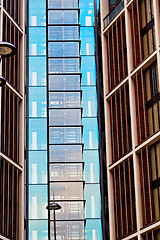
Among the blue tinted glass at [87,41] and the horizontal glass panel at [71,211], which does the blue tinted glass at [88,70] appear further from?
the horizontal glass panel at [71,211]

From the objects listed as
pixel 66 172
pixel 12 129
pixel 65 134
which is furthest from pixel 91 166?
pixel 12 129

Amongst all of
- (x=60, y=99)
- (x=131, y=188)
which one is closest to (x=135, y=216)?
(x=131, y=188)

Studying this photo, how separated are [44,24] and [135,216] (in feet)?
87.6

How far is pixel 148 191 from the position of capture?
123 feet

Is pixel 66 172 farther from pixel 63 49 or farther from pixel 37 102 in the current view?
pixel 63 49

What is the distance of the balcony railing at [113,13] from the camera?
44713 mm

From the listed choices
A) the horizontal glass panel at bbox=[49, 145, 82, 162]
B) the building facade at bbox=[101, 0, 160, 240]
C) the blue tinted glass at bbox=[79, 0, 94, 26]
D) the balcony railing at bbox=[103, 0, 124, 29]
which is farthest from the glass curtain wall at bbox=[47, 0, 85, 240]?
the balcony railing at bbox=[103, 0, 124, 29]

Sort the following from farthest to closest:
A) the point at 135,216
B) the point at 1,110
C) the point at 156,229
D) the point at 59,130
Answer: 1. the point at 59,130
2. the point at 1,110
3. the point at 135,216
4. the point at 156,229

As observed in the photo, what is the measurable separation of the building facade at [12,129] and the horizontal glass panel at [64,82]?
8.83 metres

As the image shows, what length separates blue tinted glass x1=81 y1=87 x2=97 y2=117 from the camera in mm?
56312

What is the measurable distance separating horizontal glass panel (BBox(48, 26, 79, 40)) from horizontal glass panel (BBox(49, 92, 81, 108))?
5.83m

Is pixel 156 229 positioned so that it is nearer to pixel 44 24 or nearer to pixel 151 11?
pixel 151 11

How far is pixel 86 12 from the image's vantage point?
59.2m

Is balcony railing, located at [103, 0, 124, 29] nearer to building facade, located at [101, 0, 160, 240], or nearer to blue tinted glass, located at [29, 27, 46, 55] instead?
building facade, located at [101, 0, 160, 240]
